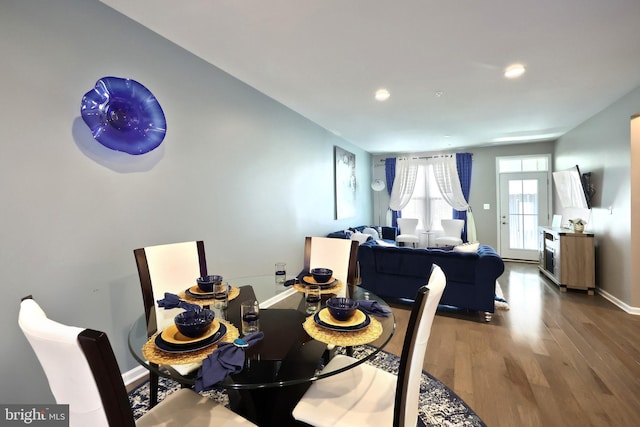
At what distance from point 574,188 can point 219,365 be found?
5602mm

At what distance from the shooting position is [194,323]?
3.67 ft

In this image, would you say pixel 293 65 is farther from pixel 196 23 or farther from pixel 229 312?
pixel 229 312

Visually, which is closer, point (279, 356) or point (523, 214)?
point (279, 356)

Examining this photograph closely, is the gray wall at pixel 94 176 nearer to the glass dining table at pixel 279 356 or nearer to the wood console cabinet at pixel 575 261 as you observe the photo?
the glass dining table at pixel 279 356

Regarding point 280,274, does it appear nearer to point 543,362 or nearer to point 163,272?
point 163,272

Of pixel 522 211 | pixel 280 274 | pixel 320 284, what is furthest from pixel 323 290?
pixel 522 211

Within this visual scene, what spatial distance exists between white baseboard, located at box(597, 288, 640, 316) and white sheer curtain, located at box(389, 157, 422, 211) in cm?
390

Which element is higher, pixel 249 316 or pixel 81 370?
pixel 81 370

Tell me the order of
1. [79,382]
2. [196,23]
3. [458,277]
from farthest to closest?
[458,277] < [196,23] < [79,382]

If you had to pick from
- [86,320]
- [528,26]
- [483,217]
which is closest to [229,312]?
[86,320]

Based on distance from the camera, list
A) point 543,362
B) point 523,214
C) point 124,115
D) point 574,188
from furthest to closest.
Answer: point 523,214 < point 574,188 < point 543,362 < point 124,115

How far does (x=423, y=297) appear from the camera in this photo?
0.95m

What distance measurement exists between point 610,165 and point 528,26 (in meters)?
2.83

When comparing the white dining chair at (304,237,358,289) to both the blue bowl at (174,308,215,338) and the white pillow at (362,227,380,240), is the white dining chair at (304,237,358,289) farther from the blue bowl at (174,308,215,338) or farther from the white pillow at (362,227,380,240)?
the white pillow at (362,227,380,240)
